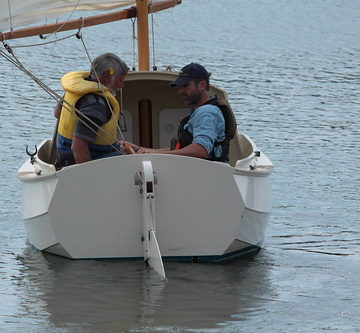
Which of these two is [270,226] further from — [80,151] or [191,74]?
[80,151]

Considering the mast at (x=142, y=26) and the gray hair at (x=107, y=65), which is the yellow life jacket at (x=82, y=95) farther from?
the mast at (x=142, y=26)

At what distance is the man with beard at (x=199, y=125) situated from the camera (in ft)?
28.6

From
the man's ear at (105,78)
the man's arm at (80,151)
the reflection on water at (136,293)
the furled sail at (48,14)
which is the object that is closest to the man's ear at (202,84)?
the man's ear at (105,78)

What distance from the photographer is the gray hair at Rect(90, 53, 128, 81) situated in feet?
28.6

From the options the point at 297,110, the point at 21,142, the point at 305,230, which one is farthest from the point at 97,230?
the point at 297,110

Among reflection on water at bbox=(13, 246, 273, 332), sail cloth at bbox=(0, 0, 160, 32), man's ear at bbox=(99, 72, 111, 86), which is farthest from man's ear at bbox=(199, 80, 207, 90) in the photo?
sail cloth at bbox=(0, 0, 160, 32)

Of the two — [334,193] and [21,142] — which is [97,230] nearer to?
[334,193]

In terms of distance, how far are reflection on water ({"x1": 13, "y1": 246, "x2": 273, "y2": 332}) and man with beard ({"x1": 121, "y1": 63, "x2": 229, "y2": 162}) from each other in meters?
0.80

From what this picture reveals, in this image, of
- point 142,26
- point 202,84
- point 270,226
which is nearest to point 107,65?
point 202,84

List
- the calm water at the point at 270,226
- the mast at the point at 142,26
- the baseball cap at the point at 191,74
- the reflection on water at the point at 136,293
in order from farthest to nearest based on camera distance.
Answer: the mast at the point at 142,26, the baseball cap at the point at 191,74, the calm water at the point at 270,226, the reflection on water at the point at 136,293

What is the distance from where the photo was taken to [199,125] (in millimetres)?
8766

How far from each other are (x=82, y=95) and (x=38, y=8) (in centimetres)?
205

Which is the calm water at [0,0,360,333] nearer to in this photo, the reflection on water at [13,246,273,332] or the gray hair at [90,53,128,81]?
the reflection on water at [13,246,273,332]

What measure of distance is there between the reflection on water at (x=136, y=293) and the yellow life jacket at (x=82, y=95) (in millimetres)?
882
